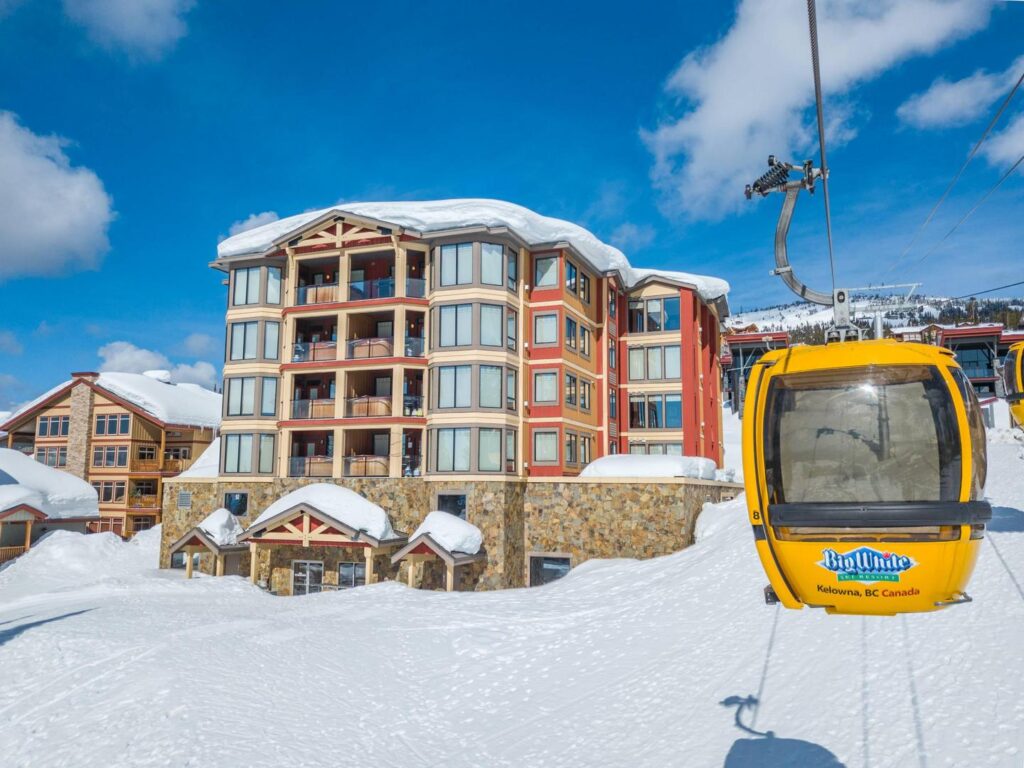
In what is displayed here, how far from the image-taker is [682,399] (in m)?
39.2

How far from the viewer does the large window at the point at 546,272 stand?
3406cm

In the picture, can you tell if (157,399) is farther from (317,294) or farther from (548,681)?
(548,681)

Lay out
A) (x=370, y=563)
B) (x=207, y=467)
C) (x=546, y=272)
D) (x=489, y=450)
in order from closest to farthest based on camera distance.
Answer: (x=370, y=563)
(x=489, y=450)
(x=546, y=272)
(x=207, y=467)

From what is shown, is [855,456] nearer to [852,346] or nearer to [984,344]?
[852,346]

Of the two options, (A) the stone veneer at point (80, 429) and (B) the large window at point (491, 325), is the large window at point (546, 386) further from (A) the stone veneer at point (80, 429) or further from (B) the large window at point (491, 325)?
(A) the stone veneer at point (80, 429)

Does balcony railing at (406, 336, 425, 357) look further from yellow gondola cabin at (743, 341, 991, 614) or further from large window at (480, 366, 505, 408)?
yellow gondola cabin at (743, 341, 991, 614)

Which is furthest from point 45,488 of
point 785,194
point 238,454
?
point 785,194

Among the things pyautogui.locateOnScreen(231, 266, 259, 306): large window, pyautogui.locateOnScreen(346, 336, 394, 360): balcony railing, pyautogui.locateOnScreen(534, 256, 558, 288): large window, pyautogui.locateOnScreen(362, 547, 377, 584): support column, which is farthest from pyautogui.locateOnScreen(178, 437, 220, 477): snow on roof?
pyautogui.locateOnScreen(534, 256, 558, 288): large window

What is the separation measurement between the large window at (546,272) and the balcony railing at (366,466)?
10333mm

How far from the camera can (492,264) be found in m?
32.2

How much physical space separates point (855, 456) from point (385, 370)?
27.9 metres

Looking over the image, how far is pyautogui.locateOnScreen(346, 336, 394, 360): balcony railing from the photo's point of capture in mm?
33625

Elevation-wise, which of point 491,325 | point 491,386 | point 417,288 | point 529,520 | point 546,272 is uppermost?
point 546,272

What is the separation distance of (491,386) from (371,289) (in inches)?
294
